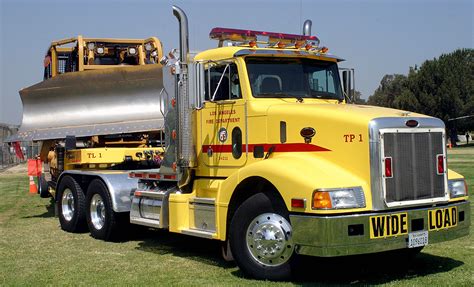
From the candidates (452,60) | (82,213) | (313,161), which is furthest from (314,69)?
(452,60)

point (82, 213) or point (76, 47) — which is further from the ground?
point (76, 47)

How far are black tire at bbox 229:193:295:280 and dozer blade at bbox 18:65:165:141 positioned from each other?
5.43m

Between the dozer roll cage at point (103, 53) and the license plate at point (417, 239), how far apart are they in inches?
353

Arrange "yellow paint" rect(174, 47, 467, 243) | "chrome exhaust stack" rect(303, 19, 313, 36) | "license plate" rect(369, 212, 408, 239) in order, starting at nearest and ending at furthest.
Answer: "license plate" rect(369, 212, 408, 239) → "yellow paint" rect(174, 47, 467, 243) → "chrome exhaust stack" rect(303, 19, 313, 36)

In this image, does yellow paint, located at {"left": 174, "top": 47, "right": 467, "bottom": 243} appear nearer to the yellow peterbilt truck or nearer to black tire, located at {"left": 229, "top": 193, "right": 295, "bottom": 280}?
the yellow peterbilt truck

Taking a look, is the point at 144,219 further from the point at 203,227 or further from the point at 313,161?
the point at 313,161

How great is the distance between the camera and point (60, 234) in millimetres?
11828

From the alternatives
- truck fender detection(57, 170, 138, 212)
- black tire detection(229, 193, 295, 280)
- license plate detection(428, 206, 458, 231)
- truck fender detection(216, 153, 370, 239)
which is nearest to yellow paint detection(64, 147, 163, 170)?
truck fender detection(57, 170, 138, 212)

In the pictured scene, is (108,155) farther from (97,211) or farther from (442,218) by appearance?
(442,218)

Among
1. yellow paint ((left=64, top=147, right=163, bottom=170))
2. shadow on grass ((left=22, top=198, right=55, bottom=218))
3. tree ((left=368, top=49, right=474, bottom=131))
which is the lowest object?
shadow on grass ((left=22, top=198, right=55, bottom=218))

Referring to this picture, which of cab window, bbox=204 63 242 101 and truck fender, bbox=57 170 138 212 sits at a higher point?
cab window, bbox=204 63 242 101

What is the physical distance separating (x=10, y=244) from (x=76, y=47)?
581cm

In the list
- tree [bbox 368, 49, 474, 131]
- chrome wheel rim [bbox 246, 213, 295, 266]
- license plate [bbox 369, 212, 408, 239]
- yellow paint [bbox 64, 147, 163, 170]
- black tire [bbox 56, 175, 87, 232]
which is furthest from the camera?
tree [bbox 368, 49, 474, 131]

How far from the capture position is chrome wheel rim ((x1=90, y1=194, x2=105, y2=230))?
37.0ft
